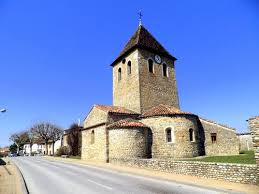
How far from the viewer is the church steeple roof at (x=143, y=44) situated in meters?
30.6

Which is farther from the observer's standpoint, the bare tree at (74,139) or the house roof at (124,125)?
the bare tree at (74,139)

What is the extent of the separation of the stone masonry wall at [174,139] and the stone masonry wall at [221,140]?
11.0 ft

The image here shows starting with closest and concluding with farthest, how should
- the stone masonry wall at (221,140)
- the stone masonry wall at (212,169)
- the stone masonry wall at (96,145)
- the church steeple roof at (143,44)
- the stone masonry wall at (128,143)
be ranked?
the stone masonry wall at (212,169) → the stone masonry wall at (128,143) → the stone masonry wall at (96,145) → the stone masonry wall at (221,140) → the church steeple roof at (143,44)

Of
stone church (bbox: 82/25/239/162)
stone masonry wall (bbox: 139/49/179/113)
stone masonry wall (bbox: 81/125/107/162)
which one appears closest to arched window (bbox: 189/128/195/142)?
stone church (bbox: 82/25/239/162)

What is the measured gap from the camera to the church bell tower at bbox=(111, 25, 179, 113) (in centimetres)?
2910

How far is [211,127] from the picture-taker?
28.1m

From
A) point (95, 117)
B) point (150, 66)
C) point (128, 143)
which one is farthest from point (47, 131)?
point (128, 143)

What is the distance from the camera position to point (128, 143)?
23.1 m

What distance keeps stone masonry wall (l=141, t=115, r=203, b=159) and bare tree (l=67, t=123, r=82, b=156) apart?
2413cm

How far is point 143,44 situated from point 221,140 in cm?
1478

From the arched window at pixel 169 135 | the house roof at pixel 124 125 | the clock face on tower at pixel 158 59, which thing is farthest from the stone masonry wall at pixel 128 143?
the clock face on tower at pixel 158 59

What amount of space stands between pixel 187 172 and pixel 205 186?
361cm

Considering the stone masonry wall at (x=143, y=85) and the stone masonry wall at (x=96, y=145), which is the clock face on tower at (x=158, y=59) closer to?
the stone masonry wall at (x=143, y=85)

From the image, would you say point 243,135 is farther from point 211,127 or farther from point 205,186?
point 205,186
